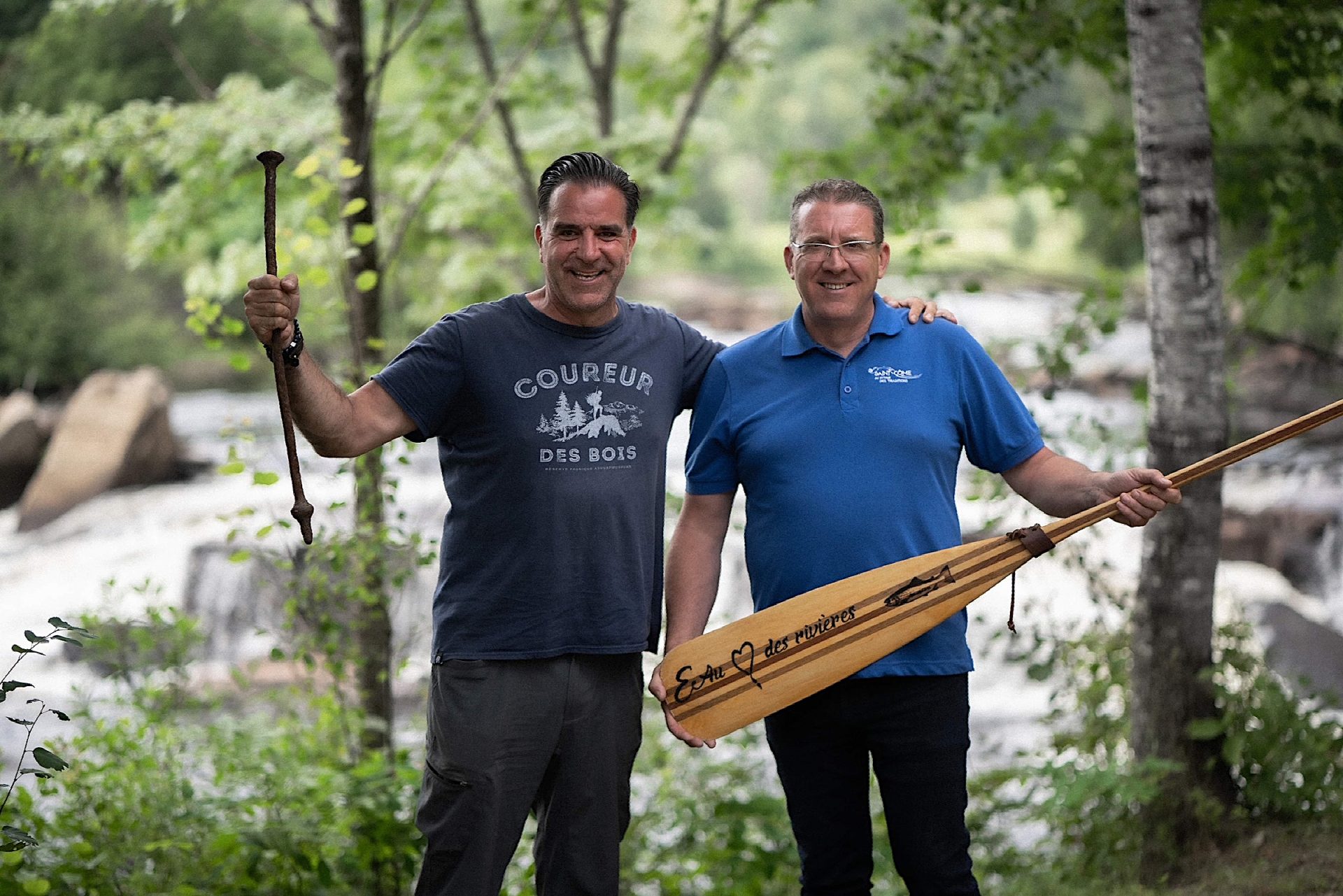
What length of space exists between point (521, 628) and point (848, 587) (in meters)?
0.61

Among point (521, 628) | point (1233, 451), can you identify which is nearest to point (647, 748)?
point (521, 628)

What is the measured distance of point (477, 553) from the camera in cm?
230

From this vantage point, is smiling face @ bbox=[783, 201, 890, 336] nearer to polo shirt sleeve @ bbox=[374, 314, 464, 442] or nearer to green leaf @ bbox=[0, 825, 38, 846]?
polo shirt sleeve @ bbox=[374, 314, 464, 442]

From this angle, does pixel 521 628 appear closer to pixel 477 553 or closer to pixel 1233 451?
pixel 477 553

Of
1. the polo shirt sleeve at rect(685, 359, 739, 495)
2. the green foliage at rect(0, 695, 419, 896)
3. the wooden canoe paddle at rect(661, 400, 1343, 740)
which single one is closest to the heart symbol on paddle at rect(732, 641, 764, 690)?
the wooden canoe paddle at rect(661, 400, 1343, 740)

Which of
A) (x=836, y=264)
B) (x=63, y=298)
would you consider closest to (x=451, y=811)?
(x=836, y=264)

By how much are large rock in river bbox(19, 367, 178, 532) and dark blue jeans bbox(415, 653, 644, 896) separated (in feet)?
31.8

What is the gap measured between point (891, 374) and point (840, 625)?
1.59ft

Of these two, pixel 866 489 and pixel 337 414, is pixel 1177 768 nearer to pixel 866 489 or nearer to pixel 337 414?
pixel 866 489

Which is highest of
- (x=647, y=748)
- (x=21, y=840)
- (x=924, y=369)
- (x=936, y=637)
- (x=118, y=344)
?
(x=118, y=344)

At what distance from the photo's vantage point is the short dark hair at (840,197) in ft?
7.48

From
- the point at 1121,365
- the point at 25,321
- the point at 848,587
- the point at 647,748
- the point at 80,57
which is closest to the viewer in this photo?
the point at 848,587

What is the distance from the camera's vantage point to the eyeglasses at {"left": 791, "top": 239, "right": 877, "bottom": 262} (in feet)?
7.37

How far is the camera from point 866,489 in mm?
2234
